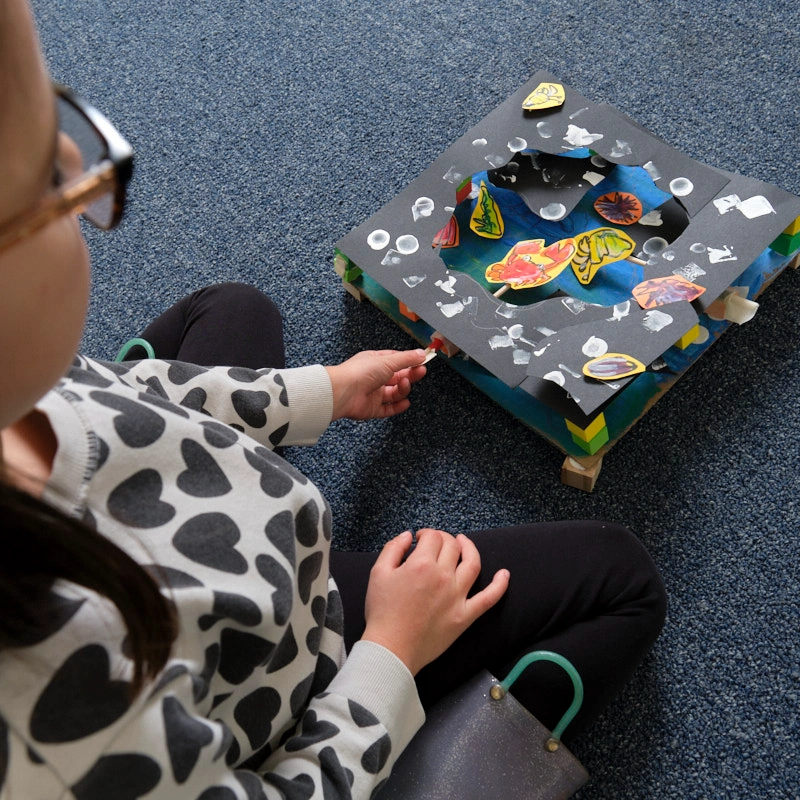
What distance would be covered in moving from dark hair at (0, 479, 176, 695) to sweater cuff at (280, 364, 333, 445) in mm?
359

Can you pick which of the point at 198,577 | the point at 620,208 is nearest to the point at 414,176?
the point at 620,208

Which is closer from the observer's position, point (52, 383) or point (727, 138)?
point (52, 383)

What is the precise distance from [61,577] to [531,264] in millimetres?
713

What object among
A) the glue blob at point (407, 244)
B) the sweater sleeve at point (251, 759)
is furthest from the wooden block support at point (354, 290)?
the sweater sleeve at point (251, 759)

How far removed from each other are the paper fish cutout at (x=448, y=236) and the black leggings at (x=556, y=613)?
1.29ft

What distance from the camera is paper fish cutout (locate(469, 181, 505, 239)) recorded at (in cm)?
102

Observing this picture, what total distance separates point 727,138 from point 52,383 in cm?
106

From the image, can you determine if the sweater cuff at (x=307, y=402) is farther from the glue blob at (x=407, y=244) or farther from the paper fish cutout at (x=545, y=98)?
the paper fish cutout at (x=545, y=98)

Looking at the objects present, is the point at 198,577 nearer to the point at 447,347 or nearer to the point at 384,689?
the point at 384,689

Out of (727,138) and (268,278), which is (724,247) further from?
(268,278)

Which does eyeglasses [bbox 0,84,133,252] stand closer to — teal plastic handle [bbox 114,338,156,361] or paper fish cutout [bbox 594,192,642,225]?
teal plastic handle [bbox 114,338,156,361]

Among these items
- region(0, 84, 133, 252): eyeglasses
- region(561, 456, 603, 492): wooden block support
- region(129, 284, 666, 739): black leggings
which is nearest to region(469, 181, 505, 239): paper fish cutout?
region(561, 456, 603, 492): wooden block support

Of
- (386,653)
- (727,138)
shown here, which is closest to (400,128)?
(727,138)

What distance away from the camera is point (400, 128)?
1.25 metres
